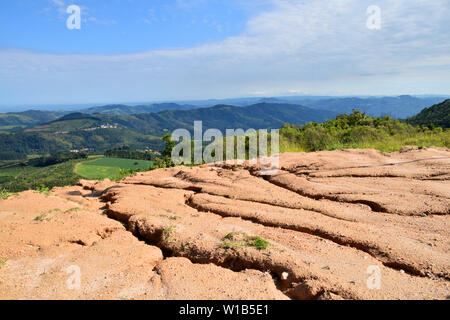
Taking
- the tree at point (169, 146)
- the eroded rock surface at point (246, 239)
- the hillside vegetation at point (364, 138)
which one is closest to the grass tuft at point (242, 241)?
the eroded rock surface at point (246, 239)

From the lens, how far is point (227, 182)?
8.05 meters

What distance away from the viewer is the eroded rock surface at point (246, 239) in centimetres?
357

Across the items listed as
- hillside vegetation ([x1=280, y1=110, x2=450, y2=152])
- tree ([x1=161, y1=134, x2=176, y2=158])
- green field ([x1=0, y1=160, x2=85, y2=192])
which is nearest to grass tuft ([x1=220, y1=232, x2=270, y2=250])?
hillside vegetation ([x1=280, y1=110, x2=450, y2=152])

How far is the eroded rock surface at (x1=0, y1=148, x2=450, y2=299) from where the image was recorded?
11.7 feet

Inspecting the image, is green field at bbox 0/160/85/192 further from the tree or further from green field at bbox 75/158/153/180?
the tree

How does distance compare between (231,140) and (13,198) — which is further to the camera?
(231,140)

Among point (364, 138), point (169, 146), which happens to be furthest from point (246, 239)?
point (169, 146)

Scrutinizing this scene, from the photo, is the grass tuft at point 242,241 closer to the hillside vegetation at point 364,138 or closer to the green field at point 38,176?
the hillside vegetation at point 364,138

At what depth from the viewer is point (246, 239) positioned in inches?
179

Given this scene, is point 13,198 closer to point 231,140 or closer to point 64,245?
point 64,245

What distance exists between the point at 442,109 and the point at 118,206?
53914mm
